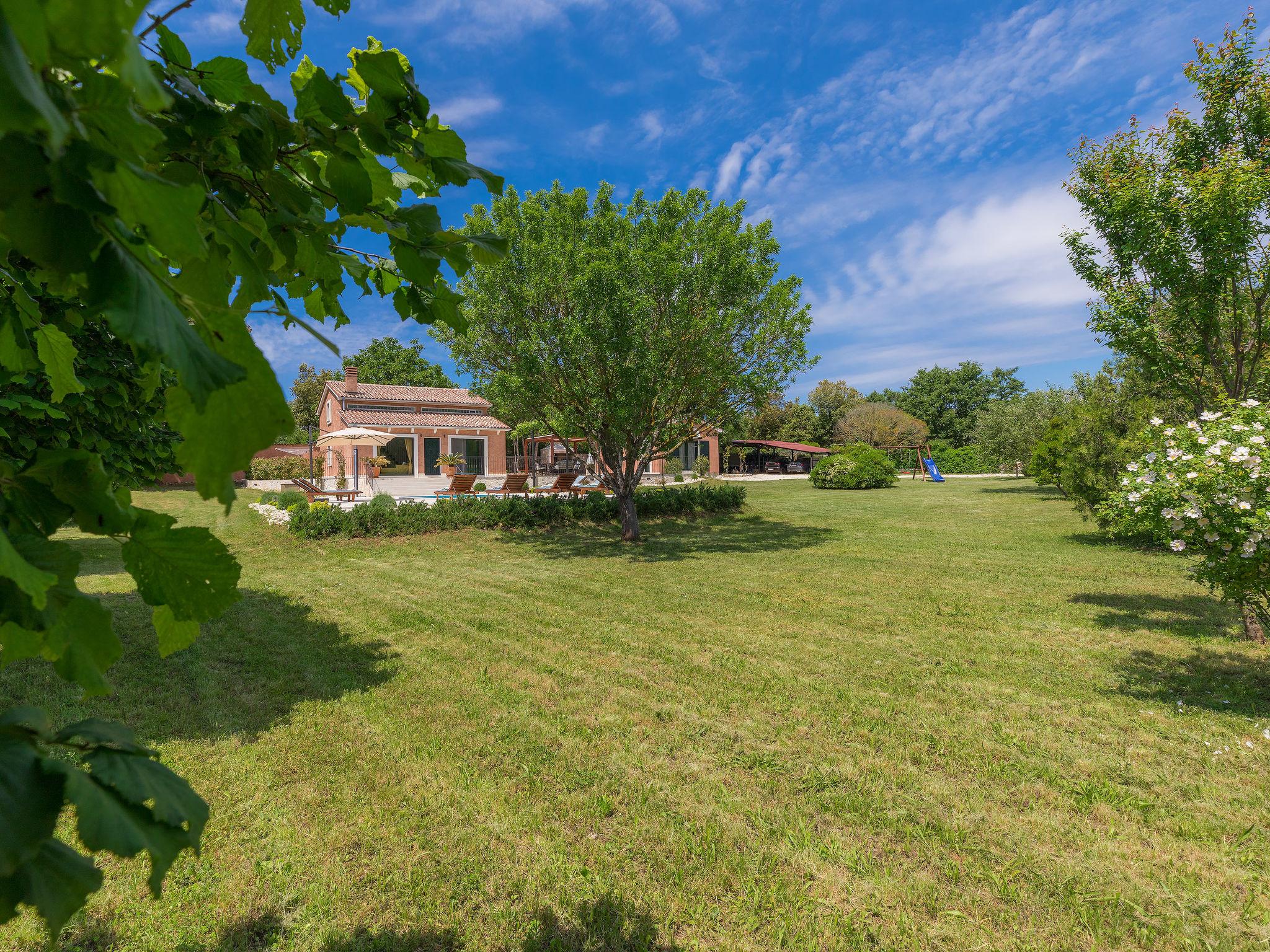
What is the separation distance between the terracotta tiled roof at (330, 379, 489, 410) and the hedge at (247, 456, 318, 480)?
431 cm

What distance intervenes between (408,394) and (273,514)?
2064cm

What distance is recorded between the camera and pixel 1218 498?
4.40 meters

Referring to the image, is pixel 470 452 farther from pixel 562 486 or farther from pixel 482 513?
pixel 482 513

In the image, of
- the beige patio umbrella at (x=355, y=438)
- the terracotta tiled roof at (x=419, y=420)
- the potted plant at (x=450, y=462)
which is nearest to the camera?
the beige patio umbrella at (x=355, y=438)

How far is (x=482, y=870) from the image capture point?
119 inches

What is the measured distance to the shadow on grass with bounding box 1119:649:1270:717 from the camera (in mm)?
4961

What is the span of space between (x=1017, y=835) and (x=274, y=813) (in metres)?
4.14

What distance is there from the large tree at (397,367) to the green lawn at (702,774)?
50887 millimetres

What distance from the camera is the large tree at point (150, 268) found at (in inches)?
20.5

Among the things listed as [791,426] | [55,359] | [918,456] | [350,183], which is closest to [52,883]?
→ [55,359]

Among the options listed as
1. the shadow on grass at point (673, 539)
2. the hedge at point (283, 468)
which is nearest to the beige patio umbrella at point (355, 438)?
the hedge at point (283, 468)

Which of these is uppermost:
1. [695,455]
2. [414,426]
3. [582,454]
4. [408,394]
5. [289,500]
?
[408,394]

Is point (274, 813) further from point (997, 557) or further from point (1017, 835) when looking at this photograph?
point (997, 557)

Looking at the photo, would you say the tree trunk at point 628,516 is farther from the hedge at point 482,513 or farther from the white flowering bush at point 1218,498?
the white flowering bush at point 1218,498
